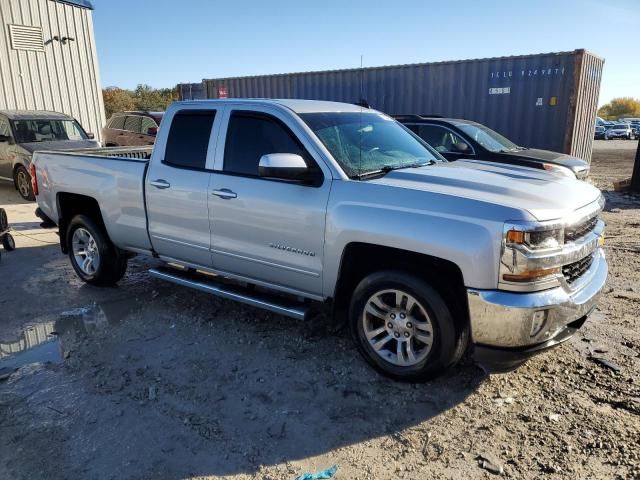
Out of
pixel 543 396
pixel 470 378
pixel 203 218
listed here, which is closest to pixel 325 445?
pixel 470 378

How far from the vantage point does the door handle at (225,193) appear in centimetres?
401

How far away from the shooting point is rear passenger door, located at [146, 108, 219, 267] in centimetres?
427

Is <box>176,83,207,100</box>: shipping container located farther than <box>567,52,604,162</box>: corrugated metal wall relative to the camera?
Yes

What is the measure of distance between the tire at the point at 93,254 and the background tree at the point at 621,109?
305ft

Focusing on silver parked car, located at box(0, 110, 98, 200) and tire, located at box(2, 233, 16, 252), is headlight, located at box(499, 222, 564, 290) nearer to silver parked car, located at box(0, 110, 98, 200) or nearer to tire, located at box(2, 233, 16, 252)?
tire, located at box(2, 233, 16, 252)

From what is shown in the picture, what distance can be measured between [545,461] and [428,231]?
1431mm

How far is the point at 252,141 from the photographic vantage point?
407 centimetres

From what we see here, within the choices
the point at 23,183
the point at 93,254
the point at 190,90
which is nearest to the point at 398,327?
the point at 93,254

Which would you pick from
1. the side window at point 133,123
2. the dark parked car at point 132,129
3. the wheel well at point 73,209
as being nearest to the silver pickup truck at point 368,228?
the wheel well at point 73,209

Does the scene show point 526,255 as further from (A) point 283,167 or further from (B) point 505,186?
(A) point 283,167

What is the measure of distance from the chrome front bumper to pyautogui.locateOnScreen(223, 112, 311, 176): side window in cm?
179

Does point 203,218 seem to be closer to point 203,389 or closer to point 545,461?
point 203,389

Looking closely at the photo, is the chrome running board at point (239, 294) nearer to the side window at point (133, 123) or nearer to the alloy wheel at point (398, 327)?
the alloy wheel at point (398, 327)

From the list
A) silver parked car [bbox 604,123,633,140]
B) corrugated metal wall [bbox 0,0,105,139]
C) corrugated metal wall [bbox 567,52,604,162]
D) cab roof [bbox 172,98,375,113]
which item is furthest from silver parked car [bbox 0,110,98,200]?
silver parked car [bbox 604,123,633,140]
